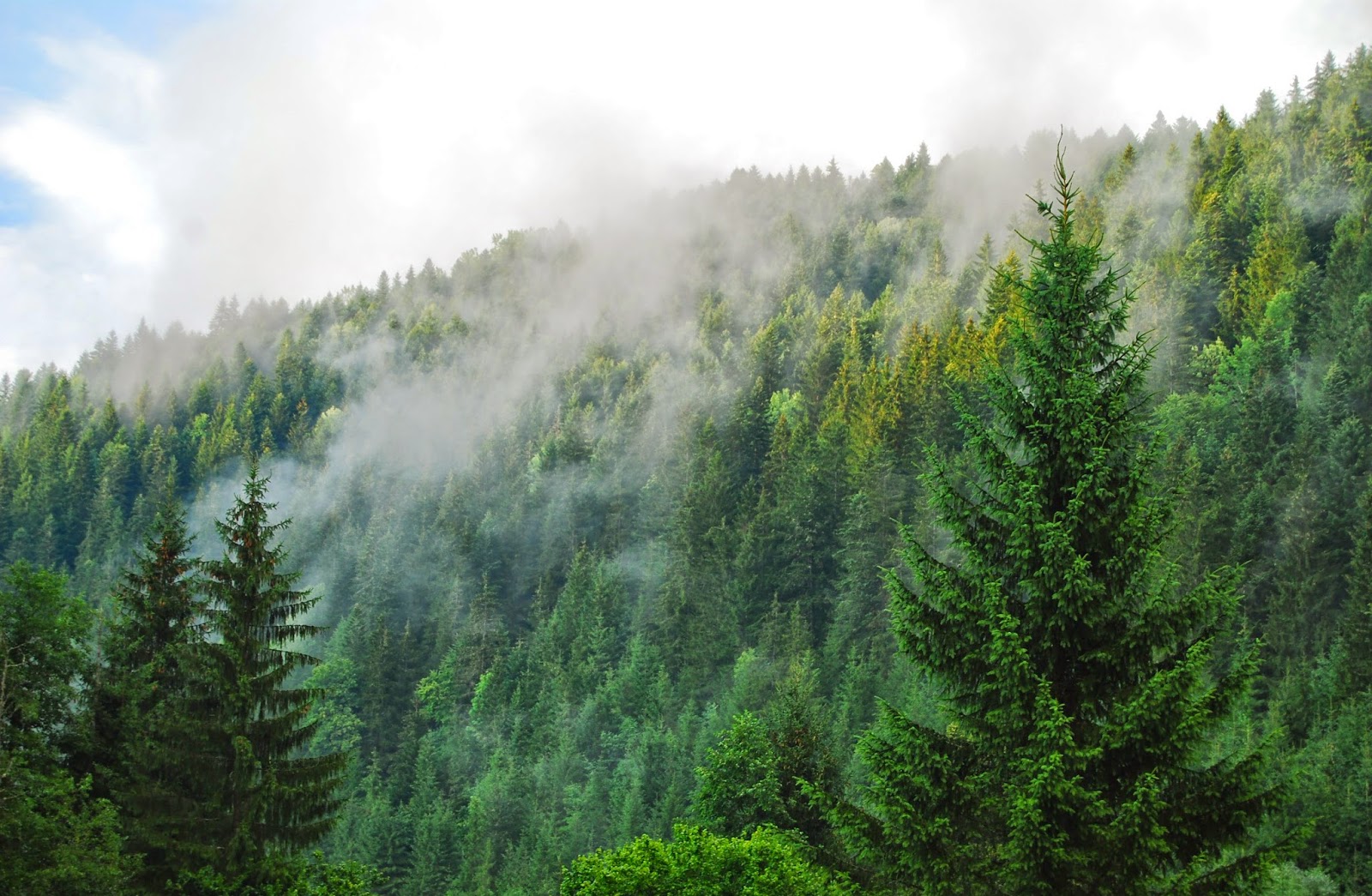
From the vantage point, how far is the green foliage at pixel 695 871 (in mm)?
22047

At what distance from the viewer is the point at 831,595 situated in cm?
9412

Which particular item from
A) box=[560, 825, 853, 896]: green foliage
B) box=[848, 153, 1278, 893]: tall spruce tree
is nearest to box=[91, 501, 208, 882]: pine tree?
box=[560, 825, 853, 896]: green foliage

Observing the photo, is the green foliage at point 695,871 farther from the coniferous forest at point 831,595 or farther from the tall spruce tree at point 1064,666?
the tall spruce tree at point 1064,666

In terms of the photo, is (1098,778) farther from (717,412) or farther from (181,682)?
(717,412)

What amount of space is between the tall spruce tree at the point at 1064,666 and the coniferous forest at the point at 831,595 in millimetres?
56

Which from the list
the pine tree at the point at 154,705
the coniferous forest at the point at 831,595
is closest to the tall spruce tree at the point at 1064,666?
the coniferous forest at the point at 831,595

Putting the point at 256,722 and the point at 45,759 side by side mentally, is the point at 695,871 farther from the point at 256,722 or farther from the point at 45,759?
the point at 45,759

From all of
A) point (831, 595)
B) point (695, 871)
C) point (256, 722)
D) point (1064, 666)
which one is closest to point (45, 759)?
point (256, 722)

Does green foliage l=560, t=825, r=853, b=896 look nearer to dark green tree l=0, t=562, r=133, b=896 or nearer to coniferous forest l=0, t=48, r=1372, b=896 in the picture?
coniferous forest l=0, t=48, r=1372, b=896

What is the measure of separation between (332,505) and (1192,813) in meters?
190

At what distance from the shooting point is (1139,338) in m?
13.5

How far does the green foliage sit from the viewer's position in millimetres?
22047

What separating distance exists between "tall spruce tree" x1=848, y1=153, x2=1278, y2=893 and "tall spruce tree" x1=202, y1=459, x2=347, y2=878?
1573cm

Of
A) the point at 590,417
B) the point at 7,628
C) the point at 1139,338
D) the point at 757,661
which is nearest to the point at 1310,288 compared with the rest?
the point at 757,661
